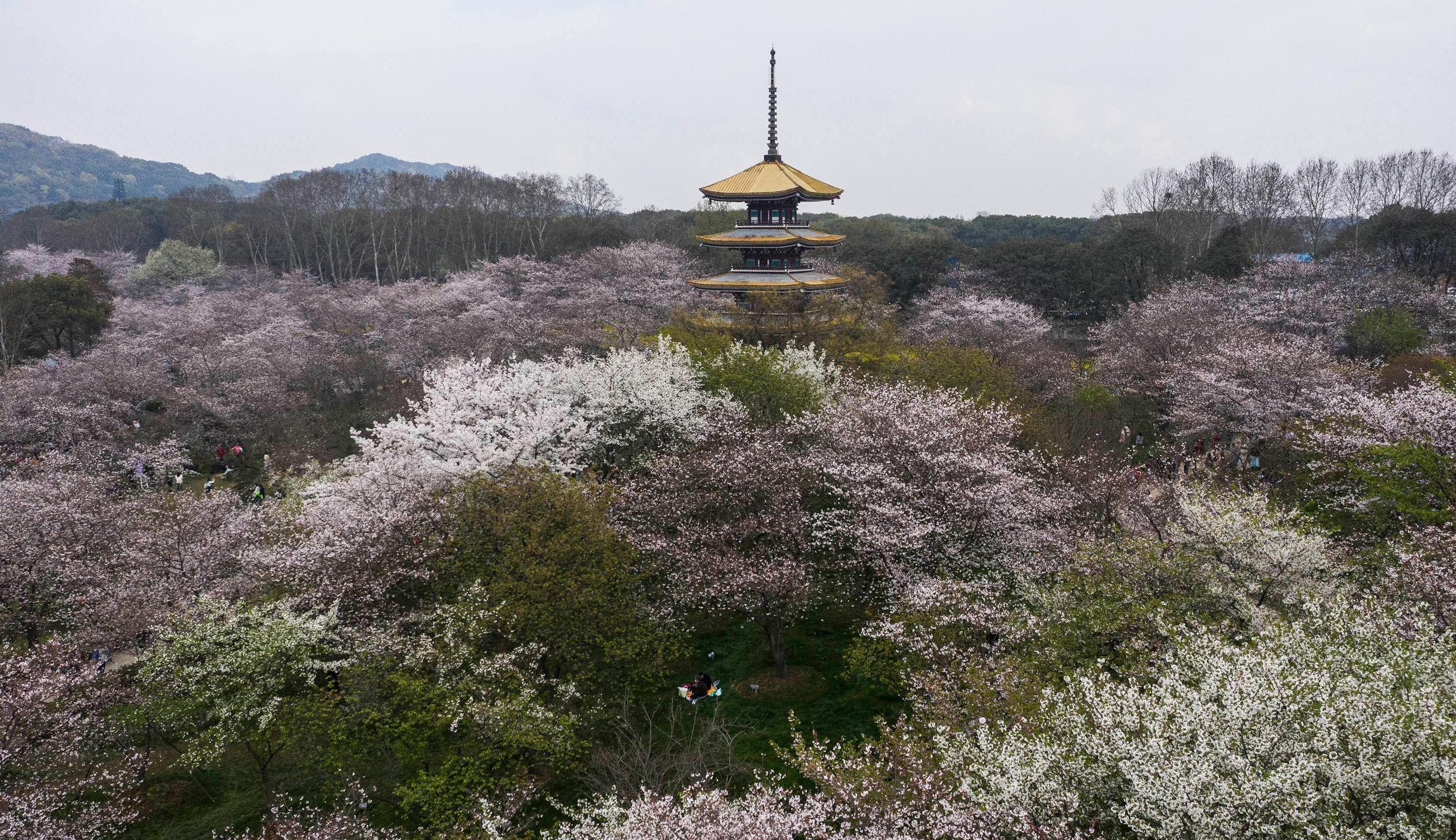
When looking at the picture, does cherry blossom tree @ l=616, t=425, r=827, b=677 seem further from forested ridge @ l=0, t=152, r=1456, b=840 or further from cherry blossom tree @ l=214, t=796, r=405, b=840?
cherry blossom tree @ l=214, t=796, r=405, b=840

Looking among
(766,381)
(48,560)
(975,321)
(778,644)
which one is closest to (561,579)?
(778,644)

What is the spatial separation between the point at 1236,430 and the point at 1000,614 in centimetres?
1693

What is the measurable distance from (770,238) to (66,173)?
165 metres

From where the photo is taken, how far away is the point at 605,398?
22016 millimetres

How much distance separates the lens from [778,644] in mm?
16344

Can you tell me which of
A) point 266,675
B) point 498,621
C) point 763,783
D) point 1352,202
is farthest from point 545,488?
point 1352,202

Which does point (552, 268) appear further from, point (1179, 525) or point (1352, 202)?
point (1352, 202)

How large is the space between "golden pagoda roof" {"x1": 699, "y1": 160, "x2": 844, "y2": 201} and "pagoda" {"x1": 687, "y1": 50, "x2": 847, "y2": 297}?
0.10ft

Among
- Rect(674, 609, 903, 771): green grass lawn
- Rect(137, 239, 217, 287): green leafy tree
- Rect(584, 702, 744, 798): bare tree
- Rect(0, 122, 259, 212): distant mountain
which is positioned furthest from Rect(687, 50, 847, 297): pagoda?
Rect(0, 122, 259, 212): distant mountain

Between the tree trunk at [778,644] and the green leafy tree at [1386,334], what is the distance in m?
28.3

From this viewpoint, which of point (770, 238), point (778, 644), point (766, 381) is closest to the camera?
point (778, 644)

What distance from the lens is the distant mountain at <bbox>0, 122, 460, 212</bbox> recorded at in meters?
119

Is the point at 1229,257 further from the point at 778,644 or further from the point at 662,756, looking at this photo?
the point at 662,756

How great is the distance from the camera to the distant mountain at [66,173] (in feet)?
390
